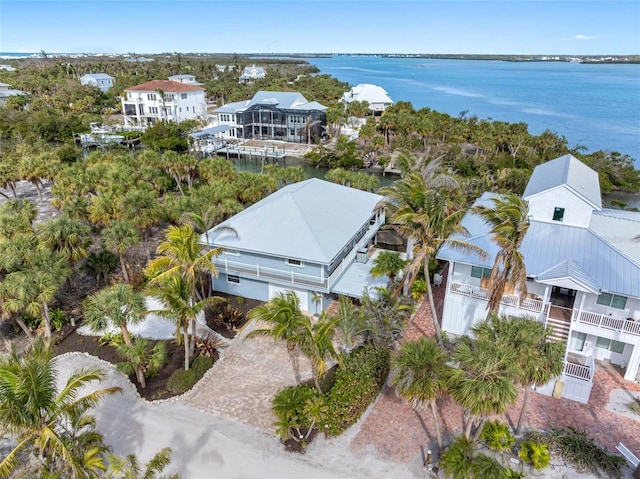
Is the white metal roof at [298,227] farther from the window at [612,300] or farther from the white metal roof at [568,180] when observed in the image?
the window at [612,300]

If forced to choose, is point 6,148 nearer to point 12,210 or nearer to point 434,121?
point 12,210

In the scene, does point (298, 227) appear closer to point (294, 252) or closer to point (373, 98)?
point (294, 252)

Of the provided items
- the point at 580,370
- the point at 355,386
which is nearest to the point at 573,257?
the point at 580,370

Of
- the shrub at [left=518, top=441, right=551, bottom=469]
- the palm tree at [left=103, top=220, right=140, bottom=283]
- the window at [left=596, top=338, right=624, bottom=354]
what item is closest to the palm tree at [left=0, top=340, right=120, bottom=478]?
the shrub at [left=518, top=441, right=551, bottom=469]

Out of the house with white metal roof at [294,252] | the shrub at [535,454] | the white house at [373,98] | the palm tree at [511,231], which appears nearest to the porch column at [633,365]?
the palm tree at [511,231]

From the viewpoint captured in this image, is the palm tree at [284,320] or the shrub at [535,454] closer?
the shrub at [535,454]

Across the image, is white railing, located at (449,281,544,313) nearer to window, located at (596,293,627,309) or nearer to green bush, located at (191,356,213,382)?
window, located at (596,293,627,309)
